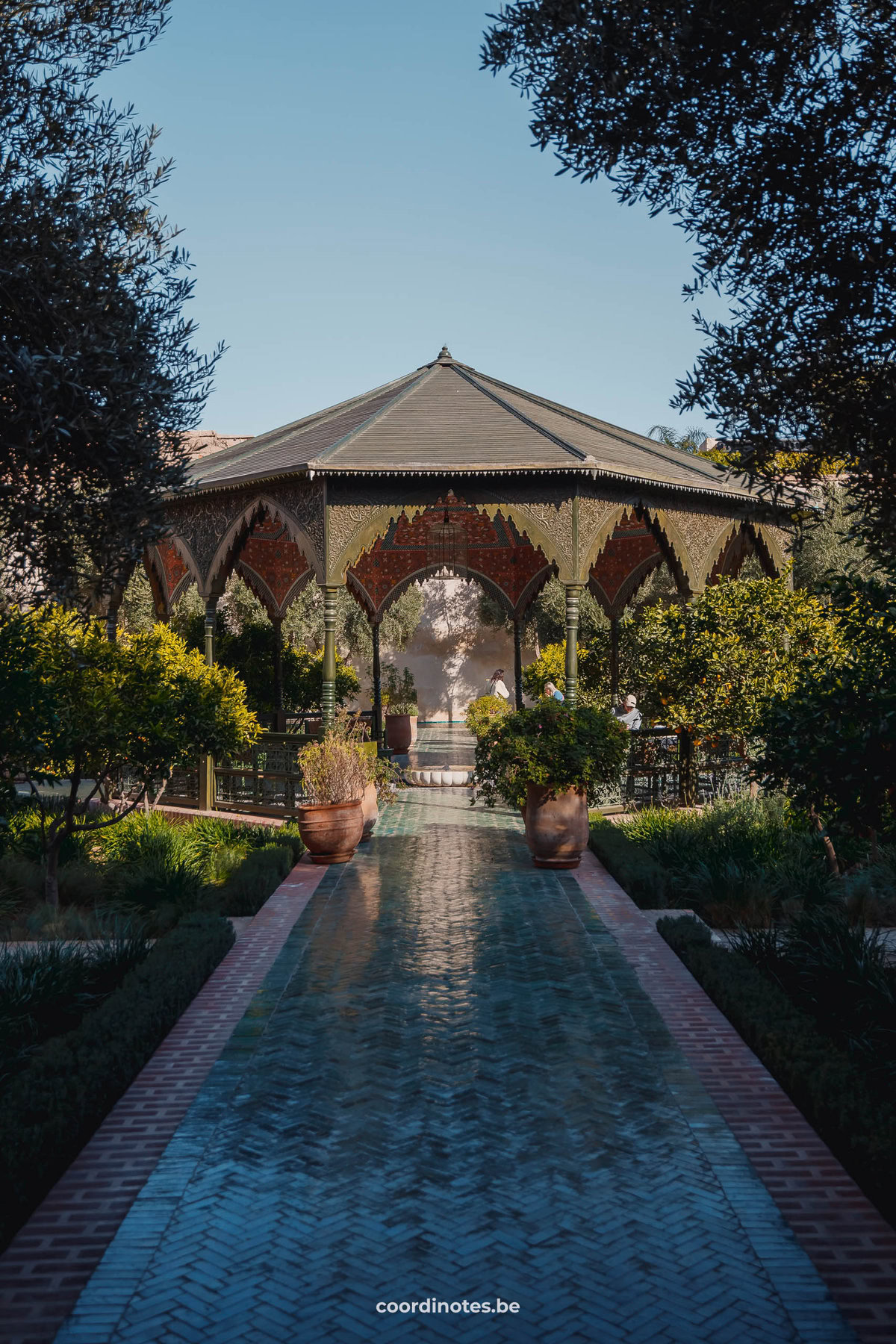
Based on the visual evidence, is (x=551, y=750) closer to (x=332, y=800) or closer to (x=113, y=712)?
(x=332, y=800)

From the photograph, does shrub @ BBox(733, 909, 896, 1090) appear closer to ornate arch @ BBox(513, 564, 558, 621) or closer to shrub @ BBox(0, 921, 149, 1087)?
shrub @ BBox(0, 921, 149, 1087)

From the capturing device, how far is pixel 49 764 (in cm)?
998

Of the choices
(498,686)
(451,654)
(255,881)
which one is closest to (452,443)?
(255,881)

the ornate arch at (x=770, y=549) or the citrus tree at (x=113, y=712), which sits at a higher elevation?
the ornate arch at (x=770, y=549)

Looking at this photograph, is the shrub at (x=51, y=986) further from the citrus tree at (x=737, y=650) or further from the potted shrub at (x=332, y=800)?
the citrus tree at (x=737, y=650)

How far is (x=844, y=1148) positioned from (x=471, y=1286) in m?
1.75

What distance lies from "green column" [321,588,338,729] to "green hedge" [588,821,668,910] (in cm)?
385

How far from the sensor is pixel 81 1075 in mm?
4918

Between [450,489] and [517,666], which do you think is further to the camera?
[517,666]

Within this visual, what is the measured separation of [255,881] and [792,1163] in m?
6.20

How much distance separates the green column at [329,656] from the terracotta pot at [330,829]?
2362 millimetres

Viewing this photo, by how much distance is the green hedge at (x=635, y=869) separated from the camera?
959 centimetres

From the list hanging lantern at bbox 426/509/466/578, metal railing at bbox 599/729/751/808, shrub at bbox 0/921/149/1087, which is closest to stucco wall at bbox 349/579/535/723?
hanging lantern at bbox 426/509/466/578

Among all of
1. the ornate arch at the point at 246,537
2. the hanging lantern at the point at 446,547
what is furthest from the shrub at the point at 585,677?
the ornate arch at the point at 246,537
